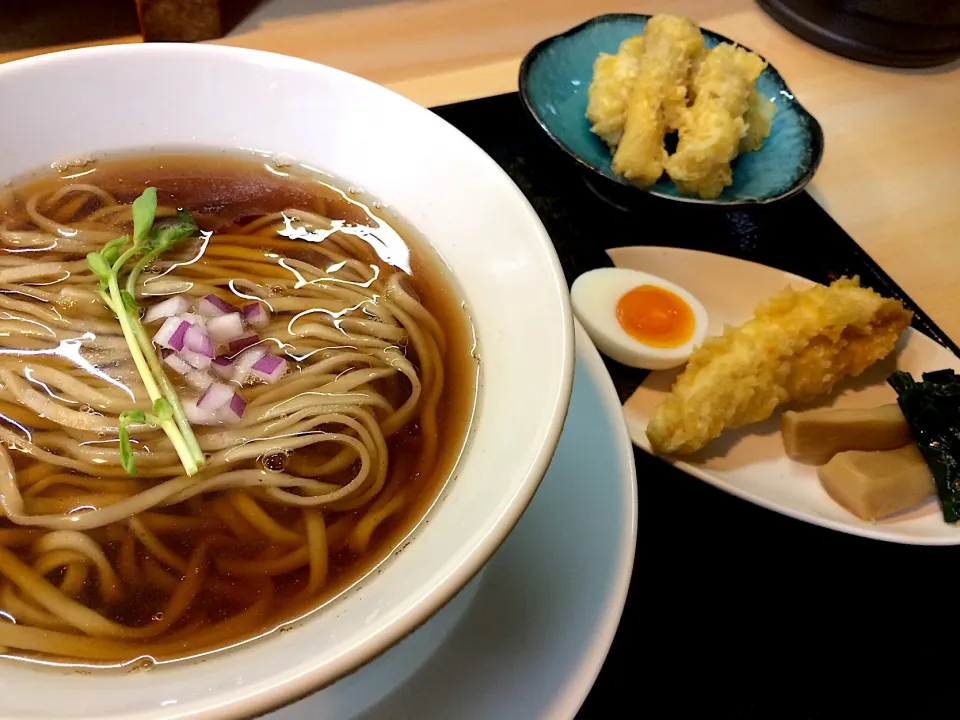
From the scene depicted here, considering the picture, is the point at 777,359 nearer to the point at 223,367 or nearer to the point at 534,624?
the point at 534,624

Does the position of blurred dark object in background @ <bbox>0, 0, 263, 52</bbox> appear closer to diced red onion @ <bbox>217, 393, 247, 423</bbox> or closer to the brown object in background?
the brown object in background

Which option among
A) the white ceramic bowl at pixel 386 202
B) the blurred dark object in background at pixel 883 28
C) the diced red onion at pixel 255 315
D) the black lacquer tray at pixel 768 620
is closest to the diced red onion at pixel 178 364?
the diced red onion at pixel 255 315

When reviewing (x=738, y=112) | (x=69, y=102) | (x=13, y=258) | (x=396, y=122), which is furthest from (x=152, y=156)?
(x=738, y=112)

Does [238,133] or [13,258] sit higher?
[238,133]

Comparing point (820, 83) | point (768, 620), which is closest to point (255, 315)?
point (768, 620)

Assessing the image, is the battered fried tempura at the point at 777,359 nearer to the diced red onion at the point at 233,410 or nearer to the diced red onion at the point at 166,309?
the diced red onion at the point at 233,410

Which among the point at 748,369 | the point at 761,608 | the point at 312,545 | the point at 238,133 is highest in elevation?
the point at 238,133

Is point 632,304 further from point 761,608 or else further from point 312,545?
point 312,545
